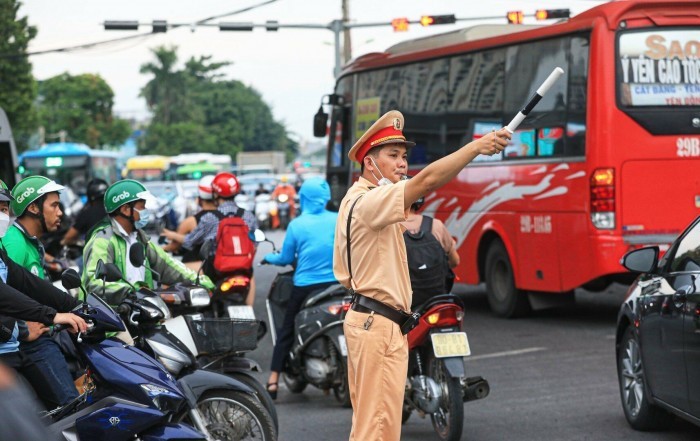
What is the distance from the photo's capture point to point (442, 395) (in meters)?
8.36

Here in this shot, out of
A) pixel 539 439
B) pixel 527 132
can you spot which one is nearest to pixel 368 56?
pixel 527 132

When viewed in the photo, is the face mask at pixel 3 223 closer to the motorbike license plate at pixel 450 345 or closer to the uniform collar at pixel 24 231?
the uniform collar at pixel 24 231

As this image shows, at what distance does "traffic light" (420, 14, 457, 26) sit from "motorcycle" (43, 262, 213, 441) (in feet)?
78.9

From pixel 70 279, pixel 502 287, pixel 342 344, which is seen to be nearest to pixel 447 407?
pixel 342 344

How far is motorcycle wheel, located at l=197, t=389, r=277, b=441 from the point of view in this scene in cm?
696

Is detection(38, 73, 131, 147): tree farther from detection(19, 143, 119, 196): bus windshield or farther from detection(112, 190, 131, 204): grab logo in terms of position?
detection(112, 190, 131, 204): grab logo

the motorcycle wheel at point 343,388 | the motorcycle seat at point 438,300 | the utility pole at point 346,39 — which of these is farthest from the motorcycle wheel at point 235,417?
the utility pole at point 346,39

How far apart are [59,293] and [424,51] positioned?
475 inches

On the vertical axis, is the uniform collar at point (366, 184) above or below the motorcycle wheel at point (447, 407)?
above

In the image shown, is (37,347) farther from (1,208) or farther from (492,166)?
(492,166)

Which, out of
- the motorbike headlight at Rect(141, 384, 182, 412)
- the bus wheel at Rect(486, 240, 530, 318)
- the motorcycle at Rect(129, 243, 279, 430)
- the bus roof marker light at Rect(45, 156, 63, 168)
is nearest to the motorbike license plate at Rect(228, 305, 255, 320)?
the motorcycle at Rect(129, 243, 279, 430)

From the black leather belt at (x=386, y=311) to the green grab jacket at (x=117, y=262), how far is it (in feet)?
5.62

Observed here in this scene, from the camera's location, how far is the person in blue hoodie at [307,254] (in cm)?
1027

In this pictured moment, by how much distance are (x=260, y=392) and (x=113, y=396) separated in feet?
4.23
